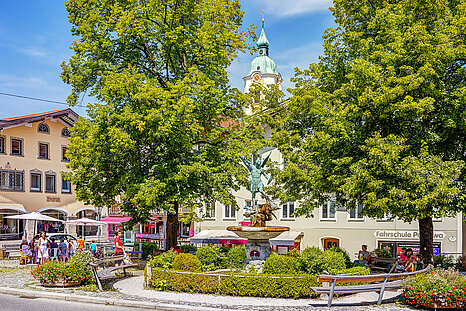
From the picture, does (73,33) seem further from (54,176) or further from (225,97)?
(54,176)

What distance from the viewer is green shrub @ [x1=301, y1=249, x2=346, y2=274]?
15.4 metres

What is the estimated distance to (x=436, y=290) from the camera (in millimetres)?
12164

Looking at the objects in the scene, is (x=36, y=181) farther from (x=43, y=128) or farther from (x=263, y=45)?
(x=263, y=45)

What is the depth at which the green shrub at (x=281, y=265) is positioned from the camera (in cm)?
1534

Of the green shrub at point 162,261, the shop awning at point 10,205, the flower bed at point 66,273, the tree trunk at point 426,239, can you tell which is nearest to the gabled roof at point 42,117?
the shop awning at point 10,205

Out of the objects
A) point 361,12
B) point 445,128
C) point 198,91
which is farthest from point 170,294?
point 361,12

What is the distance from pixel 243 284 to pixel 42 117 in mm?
37010

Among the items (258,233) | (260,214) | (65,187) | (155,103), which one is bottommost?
(258,233)

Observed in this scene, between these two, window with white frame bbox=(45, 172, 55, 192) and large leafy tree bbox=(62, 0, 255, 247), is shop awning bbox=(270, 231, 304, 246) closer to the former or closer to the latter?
large leafy tree bbox=(62, 0, 255, 247)

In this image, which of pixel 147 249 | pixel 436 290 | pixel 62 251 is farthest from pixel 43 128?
pixel 436 290

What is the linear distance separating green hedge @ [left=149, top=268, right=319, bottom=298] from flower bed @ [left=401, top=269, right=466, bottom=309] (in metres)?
2.68

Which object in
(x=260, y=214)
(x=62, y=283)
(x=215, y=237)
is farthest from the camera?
(x=215, y=237)

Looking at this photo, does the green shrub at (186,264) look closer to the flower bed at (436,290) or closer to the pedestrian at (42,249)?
the flower bed at (436,290)

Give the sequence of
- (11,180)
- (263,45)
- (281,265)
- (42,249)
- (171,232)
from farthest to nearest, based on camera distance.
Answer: (263,45) → (11,180) → (42,249) → (171,232) → (281,265)
